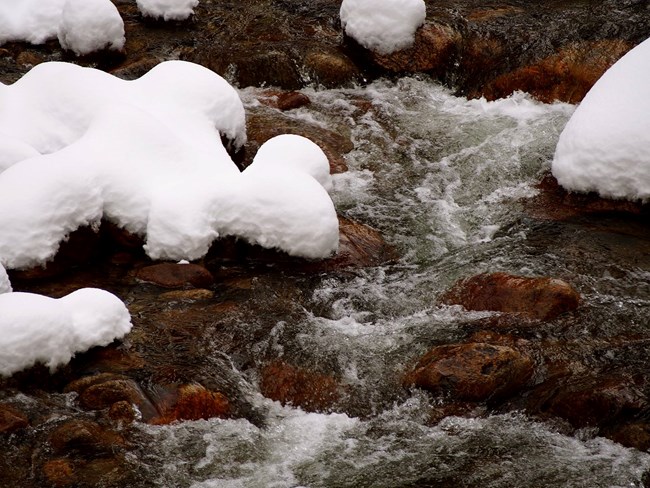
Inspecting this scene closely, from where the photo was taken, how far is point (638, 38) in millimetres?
9438

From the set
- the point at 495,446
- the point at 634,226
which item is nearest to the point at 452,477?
the point at 495,446

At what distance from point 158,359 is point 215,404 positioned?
533 mm

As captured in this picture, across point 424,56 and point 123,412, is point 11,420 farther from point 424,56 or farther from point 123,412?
point 424,56

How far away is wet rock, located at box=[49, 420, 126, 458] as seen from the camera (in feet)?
15.2

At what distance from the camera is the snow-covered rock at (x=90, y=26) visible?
9594 millimetres

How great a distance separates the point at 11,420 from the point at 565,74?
674 centimetres

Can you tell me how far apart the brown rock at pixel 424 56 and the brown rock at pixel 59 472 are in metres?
6.52

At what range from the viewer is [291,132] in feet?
28.5

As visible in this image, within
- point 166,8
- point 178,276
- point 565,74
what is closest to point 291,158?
point 178,276

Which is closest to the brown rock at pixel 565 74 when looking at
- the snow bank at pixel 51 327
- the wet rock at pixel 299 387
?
the wet rock at pixel 299 387

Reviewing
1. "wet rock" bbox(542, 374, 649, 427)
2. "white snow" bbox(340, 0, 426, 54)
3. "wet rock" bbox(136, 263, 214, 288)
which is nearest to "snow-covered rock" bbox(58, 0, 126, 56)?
"white snow" bbox(340, 0, 426, 54)

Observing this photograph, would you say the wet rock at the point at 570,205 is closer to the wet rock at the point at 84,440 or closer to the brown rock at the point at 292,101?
the brown rock at the point at 292,101

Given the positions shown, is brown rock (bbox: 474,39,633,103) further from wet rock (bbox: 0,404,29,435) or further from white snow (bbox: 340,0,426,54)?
wet rock (bbox: 0,404,29,435)

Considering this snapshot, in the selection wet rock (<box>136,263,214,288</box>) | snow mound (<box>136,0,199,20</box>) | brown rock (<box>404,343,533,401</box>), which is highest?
brown rock (<box>404,343,533,401</box>)
